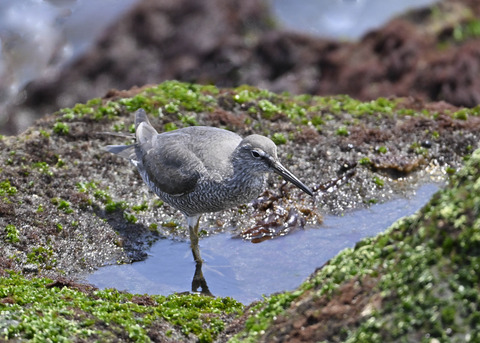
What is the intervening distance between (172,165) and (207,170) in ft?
1.51

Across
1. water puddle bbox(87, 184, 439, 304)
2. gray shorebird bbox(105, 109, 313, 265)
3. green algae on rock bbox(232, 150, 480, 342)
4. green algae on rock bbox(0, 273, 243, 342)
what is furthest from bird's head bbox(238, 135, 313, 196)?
green algae on rock bbox(232, 150, 480, 342)

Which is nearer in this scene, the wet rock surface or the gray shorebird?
the gray shorebird

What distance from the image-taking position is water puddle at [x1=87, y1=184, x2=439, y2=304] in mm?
6773

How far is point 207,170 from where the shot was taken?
286 inches

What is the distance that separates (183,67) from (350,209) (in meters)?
7.12

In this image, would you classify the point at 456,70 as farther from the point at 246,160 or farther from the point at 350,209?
the point at 246,160

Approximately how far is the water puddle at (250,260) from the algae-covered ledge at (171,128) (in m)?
0.20

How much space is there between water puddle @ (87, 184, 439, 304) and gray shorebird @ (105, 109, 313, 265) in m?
0.32

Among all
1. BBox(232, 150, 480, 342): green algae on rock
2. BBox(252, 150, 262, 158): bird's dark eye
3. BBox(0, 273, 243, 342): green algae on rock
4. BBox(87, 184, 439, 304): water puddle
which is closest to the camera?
BBox(232, 150, 480, 342): green algae on rock

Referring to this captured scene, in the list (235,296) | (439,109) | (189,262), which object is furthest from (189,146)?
(439,109)

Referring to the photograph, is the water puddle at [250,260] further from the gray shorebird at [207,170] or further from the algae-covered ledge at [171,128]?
the gray shorebird at [207,170]

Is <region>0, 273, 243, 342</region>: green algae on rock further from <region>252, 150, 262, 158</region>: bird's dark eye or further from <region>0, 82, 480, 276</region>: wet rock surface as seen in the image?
<region>252, 150, 262, 158</region>: bird's dark eye

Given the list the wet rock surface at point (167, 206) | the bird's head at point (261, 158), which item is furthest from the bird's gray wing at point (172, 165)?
the wet rock surface at point (167, 206)

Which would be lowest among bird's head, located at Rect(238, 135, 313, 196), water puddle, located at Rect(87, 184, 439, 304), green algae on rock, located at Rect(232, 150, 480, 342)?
green algae on rock, located at Rect(232, 150, 480, 342)
